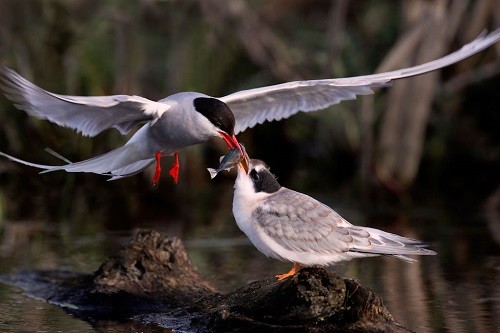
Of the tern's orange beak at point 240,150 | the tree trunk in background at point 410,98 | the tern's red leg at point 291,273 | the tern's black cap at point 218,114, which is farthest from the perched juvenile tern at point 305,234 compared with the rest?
the tree trunk in background at point 410,98

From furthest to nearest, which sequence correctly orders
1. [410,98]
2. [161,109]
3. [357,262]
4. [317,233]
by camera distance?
[410,98]
[357,262]
[161,109]
[317,233]

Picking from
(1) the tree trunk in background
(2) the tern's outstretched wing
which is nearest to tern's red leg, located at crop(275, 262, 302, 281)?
(2) the tern's outstretched wing

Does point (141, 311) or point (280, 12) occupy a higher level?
point (280, 12)

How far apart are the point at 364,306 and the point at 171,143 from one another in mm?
2093

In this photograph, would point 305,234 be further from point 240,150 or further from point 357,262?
point 357,262

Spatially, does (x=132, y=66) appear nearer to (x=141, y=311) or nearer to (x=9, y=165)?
(x=9, y=165)

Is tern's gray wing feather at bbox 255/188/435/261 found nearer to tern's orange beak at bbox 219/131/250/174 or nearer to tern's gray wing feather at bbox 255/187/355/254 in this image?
tern's gray wing feather at bbox 255/187/355/254

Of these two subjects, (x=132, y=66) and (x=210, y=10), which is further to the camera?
(x=210, y=10)

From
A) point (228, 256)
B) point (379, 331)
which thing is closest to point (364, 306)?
point (379, 331)

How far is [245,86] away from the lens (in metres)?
15.9

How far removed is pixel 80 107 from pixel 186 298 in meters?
1.57

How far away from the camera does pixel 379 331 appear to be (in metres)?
6.90

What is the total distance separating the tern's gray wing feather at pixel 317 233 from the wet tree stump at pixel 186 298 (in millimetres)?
245

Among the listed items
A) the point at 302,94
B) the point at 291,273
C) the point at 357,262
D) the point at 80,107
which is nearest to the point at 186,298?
the point at 291,273
